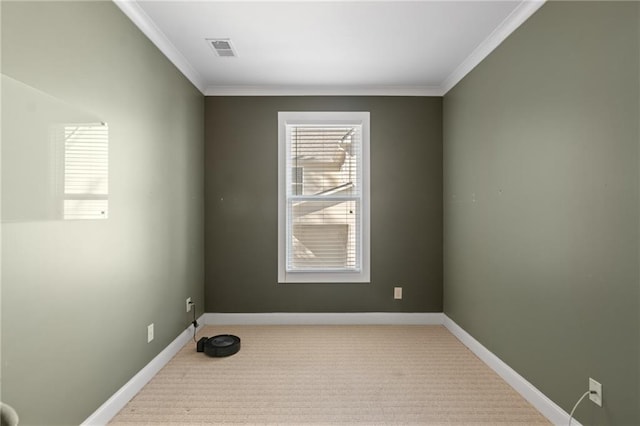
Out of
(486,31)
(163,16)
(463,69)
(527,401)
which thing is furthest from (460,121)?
(163,16)

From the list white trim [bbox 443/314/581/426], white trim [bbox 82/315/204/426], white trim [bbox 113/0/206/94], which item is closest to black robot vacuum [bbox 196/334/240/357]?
white trim [bbox 82/315/204/426]

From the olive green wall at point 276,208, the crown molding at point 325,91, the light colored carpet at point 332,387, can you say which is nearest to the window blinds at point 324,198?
the olive green wall at point 276,208

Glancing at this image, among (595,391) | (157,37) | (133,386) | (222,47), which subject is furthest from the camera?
(222,47)

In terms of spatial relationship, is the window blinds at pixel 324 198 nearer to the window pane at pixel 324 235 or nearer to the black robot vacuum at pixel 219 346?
the window pane at pixel 324 235

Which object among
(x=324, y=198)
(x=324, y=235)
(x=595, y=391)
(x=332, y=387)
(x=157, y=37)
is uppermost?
(x=157, y=37)

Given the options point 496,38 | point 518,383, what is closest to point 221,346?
point 518,383

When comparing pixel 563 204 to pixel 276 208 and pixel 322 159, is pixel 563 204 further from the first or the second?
pixel 276 208

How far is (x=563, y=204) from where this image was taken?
1852 millimetres

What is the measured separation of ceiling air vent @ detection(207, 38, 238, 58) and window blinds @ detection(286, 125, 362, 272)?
1047 millimetres

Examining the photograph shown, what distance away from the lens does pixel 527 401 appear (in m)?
2.15

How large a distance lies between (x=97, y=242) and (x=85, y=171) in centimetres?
40

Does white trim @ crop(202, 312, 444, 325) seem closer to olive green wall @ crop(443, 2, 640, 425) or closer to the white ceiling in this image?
olive green wall @ crop(443, 2, 640, 425)

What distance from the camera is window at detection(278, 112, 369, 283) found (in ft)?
11.9

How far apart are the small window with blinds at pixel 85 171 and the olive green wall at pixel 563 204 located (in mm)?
2509
